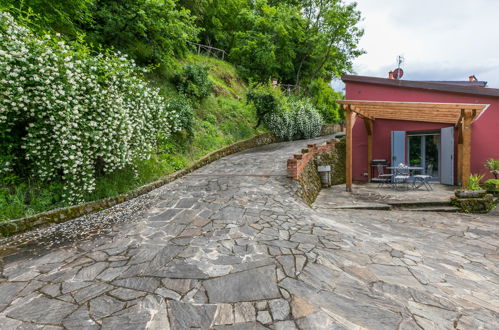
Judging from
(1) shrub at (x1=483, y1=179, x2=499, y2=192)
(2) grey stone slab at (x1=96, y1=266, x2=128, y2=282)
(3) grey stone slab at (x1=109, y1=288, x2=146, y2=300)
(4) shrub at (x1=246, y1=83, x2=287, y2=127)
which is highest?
(4) shrub at (x1=246, y1=83, x2=287, y2=127)

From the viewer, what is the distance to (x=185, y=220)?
4301 millimetres

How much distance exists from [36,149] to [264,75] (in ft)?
56.6

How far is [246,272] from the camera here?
2.71m

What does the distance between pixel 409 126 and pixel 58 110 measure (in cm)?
1178

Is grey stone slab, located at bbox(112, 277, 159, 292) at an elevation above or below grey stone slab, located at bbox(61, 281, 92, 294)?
below

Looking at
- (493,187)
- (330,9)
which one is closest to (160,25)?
(493,187)

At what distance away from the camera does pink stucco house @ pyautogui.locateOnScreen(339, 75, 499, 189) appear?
26.0ft

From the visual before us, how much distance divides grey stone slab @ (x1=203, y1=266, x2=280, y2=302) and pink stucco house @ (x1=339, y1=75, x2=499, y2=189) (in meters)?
6.34

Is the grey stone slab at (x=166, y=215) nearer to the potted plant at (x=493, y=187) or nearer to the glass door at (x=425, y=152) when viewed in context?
the potted plant at (x=493, y=187)

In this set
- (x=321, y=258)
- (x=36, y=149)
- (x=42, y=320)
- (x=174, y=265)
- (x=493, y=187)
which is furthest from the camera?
(x=493, y=187)

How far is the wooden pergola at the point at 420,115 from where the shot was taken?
6.52 metres

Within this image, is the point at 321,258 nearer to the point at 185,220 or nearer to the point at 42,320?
the point at 185,220

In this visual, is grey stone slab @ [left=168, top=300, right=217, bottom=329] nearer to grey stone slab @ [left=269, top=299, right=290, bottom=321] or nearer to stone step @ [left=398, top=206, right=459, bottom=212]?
grey stone slab @ [left=269, top=299, right=290, bottom=321]

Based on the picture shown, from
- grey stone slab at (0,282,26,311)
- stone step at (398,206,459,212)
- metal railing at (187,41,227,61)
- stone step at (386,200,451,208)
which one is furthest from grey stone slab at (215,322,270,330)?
metal railing at (187,41,227,61)
